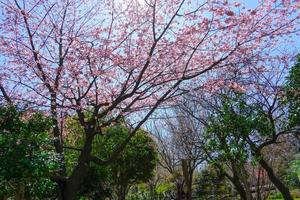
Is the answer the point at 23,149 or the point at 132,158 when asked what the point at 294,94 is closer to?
the point at 23,149

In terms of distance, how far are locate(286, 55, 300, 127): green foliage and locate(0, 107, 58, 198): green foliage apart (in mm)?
6179

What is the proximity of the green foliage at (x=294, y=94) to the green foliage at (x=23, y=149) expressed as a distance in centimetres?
618

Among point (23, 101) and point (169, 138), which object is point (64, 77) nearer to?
point (23, 101)

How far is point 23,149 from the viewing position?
5.22 metres

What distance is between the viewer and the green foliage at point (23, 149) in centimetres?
515

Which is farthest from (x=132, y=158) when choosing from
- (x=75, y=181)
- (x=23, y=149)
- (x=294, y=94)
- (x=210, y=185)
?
(x=23, y=149)

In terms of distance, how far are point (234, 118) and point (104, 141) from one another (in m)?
5.84

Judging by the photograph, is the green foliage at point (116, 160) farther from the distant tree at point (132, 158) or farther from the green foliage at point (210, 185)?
the green foliage at point (210, 185)

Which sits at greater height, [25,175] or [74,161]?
[74,161]

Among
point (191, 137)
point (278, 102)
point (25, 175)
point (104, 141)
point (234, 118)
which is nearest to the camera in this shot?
point (25, 175)

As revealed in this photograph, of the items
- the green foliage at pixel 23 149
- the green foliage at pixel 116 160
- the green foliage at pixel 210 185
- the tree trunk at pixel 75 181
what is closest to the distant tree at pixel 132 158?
the green foliage at pixel 116 160

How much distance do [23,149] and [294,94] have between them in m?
7.00

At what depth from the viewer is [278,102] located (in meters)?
10.8

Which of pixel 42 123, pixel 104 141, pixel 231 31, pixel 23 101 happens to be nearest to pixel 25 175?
pixel 42 123
